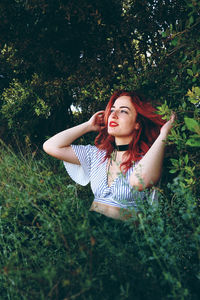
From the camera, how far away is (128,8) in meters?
3.61

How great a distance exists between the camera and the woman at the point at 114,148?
2824 millimetres

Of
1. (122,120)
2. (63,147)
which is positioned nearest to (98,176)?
(63,147)

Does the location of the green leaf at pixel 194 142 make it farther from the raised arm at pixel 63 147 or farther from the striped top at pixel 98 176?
the raised arm at pixel 63 147

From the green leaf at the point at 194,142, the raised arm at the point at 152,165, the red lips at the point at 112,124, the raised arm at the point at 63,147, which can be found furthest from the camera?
the raised arm at the point at 63,147

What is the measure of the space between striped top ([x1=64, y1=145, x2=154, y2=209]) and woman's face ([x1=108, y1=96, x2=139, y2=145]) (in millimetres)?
321

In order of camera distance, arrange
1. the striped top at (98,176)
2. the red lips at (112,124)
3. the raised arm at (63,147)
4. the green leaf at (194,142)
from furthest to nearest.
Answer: the raised arm at (63,147) → the red lips at (112,124) → the striped top at (98,176) → the green leaf at (194,142)

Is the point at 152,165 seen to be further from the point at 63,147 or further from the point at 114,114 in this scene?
the point at 63,147

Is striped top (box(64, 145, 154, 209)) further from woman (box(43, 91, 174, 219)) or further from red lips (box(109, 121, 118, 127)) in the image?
red lips (box(109, 121, 118, 127))

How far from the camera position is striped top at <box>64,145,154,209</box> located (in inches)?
109

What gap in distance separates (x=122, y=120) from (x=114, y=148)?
39 cm

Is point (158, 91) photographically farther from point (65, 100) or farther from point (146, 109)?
point (65, 100)

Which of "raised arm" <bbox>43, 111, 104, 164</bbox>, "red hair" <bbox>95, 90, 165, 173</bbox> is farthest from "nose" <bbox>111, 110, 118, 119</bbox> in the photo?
"raised arm" <bbox>43, 111, 104, 164</bbox>

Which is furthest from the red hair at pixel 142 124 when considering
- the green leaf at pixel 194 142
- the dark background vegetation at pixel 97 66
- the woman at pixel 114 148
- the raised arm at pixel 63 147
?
the green leaf at pixel 194 142

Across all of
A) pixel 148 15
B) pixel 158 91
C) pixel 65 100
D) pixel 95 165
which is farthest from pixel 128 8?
pixel 95 165
